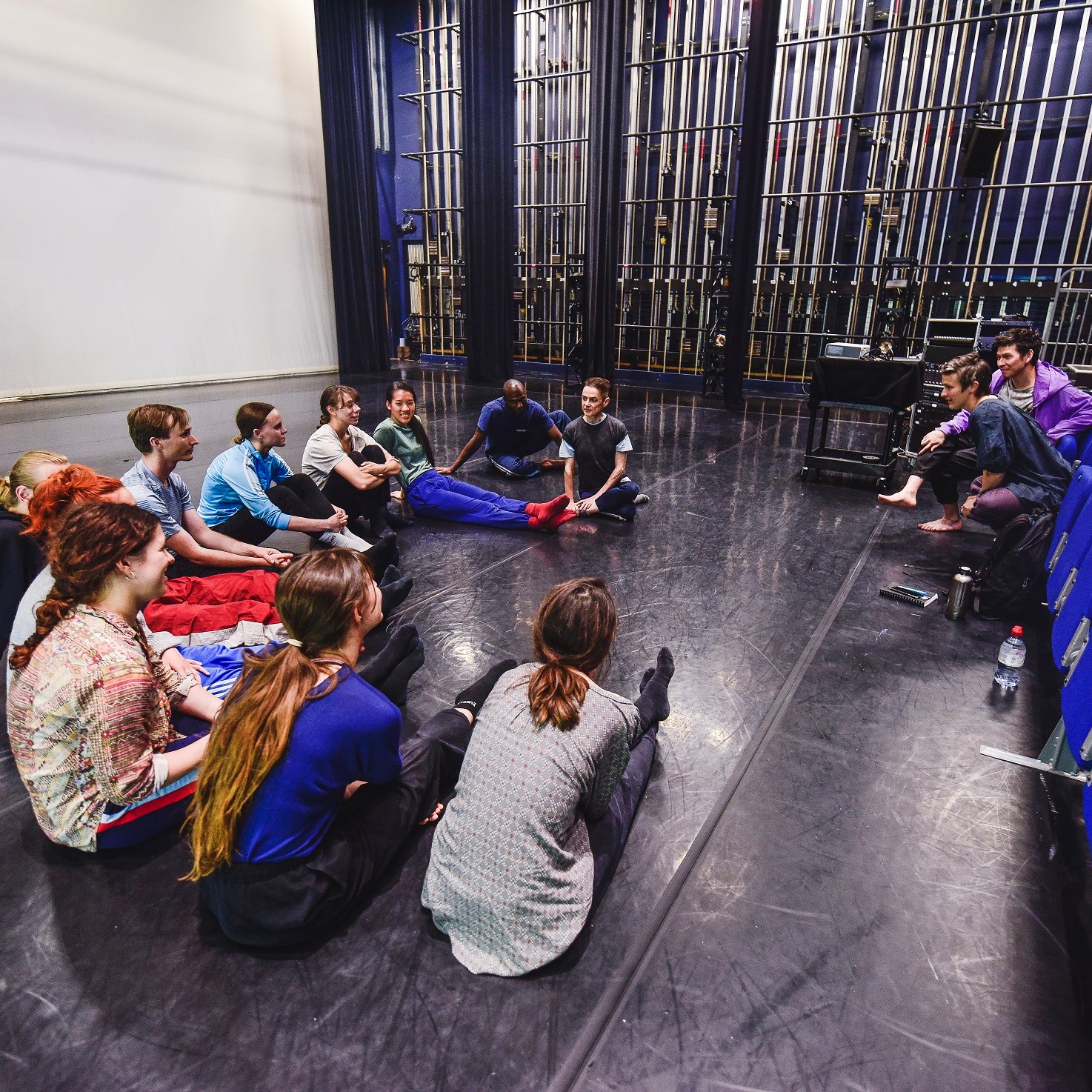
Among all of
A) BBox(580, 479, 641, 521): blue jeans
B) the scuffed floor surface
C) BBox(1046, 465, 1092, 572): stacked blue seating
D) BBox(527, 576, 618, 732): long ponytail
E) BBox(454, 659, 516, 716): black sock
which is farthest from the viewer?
BBox(580, 479, 641, 521): blue jeans

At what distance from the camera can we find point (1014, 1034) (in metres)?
1.31

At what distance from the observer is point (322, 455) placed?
375cm

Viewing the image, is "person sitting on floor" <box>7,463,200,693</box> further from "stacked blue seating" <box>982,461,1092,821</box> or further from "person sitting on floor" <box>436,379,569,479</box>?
"person sitting on floor" <box>436,379,569,479</box>

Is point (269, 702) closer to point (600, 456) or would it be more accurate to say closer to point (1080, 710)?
point (1080, 710)

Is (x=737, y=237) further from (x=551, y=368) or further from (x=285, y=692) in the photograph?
(x=285, y=692)

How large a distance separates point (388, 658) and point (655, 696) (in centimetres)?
81

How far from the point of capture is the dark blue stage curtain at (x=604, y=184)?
844 centimetres

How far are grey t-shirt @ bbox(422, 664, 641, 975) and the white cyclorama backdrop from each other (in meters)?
9.00

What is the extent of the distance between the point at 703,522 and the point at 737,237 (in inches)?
200

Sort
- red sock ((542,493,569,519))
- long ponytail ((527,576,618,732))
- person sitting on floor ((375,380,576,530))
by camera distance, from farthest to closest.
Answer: person sitting on floor ((375,380,576,530))
red sock ((542,493,569,519))
long ponytail ((527,576,618,732))

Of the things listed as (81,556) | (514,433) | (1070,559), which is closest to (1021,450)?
(1070,559)

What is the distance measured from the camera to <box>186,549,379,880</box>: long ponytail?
50.7 inches

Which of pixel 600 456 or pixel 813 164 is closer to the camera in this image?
pixel 600 456

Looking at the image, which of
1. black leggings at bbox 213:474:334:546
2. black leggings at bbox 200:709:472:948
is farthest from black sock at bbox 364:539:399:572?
black leggings at bbox 200:709:472:948
